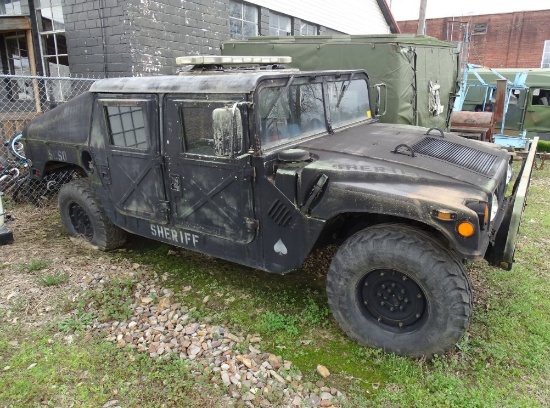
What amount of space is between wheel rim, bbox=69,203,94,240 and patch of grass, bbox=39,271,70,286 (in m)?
0.78

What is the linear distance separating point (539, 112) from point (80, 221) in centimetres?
1396

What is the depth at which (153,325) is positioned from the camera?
3713 mm

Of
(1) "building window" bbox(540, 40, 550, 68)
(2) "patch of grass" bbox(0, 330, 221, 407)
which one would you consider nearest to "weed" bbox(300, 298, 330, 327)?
(2) "patch of grass" bbox(0, 330, 221, 407)

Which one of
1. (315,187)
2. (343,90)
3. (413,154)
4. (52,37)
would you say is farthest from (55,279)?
(52,37)

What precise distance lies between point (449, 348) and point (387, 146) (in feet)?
5.30

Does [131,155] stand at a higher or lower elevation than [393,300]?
higher

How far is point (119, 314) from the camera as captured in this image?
3.85m

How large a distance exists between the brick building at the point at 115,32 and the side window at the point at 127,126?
3.75 meters

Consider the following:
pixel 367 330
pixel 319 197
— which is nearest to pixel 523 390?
pixel 367 330

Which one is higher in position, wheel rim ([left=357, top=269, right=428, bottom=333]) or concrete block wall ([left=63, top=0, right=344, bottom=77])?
concrete block wall ([left=63, top=0, right=344, bottom=77])

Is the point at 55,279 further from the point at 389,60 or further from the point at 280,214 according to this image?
the point at 389,60

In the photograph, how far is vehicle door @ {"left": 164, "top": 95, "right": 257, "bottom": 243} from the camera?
3.50 metres

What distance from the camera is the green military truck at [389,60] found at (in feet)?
22.7

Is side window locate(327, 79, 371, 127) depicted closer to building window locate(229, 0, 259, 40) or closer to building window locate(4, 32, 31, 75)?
building window locate(229, 0, 259, 40)
